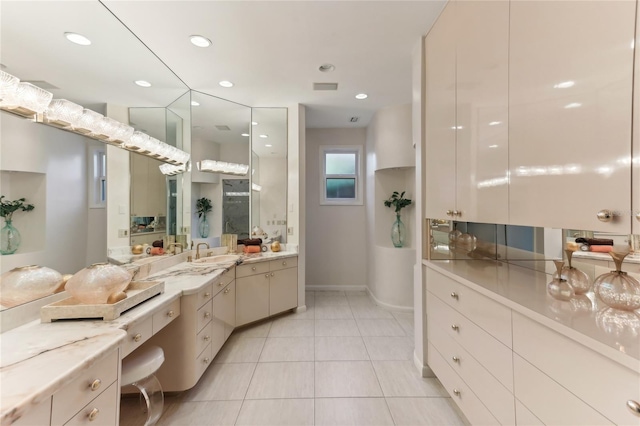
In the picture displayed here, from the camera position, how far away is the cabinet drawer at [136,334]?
4.34 ft

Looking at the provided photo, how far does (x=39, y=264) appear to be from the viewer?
139cm

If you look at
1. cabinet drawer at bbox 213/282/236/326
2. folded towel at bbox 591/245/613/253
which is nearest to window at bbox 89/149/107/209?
cabinet drawer at bbox 213/282/236/326

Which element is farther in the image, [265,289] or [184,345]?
[265,289]

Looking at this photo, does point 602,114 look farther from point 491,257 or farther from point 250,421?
point 250,421

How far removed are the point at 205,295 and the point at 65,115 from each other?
1538mm

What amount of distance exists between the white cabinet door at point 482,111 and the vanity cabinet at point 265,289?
231 cm

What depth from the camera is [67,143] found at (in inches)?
61.4

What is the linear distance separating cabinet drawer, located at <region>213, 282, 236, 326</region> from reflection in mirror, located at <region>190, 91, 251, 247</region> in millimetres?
874

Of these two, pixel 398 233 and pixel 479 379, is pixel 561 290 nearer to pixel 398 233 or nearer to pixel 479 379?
pixel 479 379

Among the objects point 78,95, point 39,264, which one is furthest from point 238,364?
point 78,95

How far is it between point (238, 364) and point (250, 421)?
709 mm

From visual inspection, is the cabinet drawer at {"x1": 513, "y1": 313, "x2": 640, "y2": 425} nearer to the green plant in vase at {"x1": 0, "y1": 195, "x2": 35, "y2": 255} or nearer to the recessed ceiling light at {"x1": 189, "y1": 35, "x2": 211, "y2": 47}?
the green plant in vase at {"x1": 0, "y1": 195, "x2": 35, "y2": 255}

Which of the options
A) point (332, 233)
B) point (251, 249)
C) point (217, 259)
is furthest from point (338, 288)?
point (217, 259)

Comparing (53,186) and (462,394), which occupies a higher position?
(53,186)
